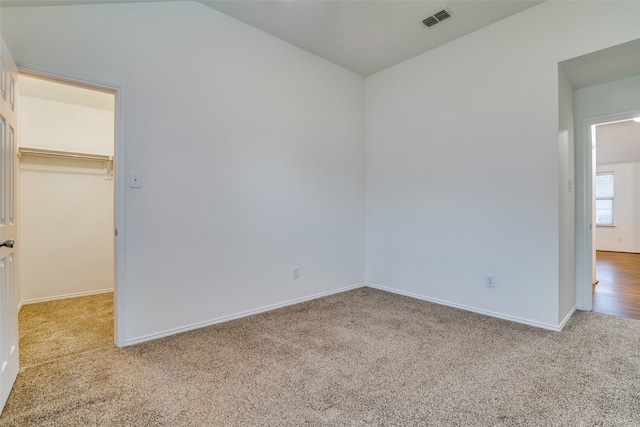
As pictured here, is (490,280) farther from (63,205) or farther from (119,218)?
(63,205)

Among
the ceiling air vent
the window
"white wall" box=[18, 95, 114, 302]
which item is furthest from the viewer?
the window

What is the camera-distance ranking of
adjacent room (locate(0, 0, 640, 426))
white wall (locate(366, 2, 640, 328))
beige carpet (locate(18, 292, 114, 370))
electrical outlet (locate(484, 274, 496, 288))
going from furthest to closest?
electrical outlet (locate(484, 274, 496, 288)) → white wall (locate(366, 2, 640, 328)) → beige carpet (locate(18, 292, 114, 370)) → adjacent room (locate(0, 0, 640, 426))

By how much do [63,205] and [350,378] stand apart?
155 inches

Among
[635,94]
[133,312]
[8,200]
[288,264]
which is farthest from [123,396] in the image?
[635,94]

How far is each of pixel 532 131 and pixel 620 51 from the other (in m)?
0.78

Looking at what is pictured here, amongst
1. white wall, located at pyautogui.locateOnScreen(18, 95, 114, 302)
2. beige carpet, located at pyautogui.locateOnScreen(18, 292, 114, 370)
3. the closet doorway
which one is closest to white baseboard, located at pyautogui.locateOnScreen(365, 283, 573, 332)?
beige carpet, located at pyautogui.locateOnScreen(18, 292, 114, 370)

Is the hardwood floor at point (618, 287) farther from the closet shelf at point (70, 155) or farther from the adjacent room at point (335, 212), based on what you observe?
the closet shelf at point (70, 155)

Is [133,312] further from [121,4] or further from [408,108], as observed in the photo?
[408,108]

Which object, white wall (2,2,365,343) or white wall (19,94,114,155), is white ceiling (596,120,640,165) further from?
white wall (19,94,114,155)

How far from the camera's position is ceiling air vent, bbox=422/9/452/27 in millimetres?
2704

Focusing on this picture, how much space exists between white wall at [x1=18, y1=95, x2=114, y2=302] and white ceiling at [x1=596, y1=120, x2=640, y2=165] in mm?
7066

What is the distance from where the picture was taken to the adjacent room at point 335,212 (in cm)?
172

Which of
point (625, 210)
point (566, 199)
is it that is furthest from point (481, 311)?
point (625, 210)

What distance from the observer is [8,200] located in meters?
1.73
